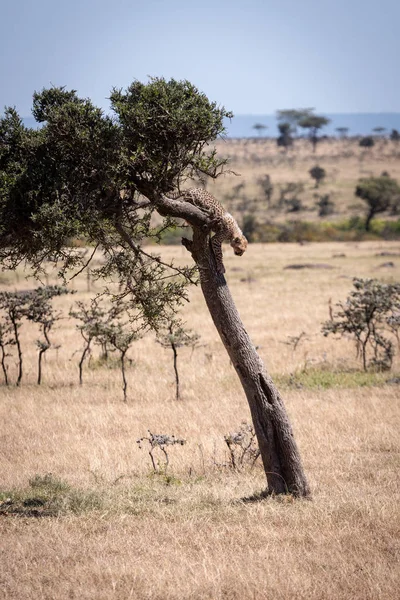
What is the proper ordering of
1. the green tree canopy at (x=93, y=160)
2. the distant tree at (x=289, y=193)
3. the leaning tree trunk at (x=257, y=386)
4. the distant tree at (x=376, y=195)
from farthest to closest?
Result: the distant tree at (x=289, y=193) → the distant tree at (x=376, y=195) → the leaning tree trunk at (x=257, y=386) → the green tree canopy at (x=93, y=160)

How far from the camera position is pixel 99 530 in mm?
8680

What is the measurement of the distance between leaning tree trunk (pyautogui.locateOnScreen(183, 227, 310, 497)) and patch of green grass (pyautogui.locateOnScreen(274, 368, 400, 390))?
308 inches

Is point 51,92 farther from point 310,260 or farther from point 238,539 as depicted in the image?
point 310,260

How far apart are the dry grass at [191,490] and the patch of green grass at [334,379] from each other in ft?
0.36

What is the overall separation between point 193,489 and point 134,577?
3.41 meters

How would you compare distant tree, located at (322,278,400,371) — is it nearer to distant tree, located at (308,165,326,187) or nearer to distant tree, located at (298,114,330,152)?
distant tree, located at (308,165,326,187)

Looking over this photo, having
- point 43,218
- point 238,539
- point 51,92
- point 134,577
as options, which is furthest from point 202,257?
point 134,577

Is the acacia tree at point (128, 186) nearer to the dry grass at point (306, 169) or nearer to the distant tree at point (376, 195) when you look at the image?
the dry grass at point (306, 169)

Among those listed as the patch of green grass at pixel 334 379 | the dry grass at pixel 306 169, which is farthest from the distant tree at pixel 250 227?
the patch of green grass at pixel 334 379

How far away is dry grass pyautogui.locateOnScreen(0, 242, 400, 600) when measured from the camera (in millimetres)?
7137

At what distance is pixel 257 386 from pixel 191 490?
2011 millimetres

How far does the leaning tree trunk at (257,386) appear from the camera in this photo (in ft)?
32.1

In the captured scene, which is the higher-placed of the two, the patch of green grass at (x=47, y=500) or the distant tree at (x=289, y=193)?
the distant tree at (x=289, y=193)

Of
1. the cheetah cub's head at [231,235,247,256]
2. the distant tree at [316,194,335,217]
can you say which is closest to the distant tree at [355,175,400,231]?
the distant tree at [316,194,335,217]
